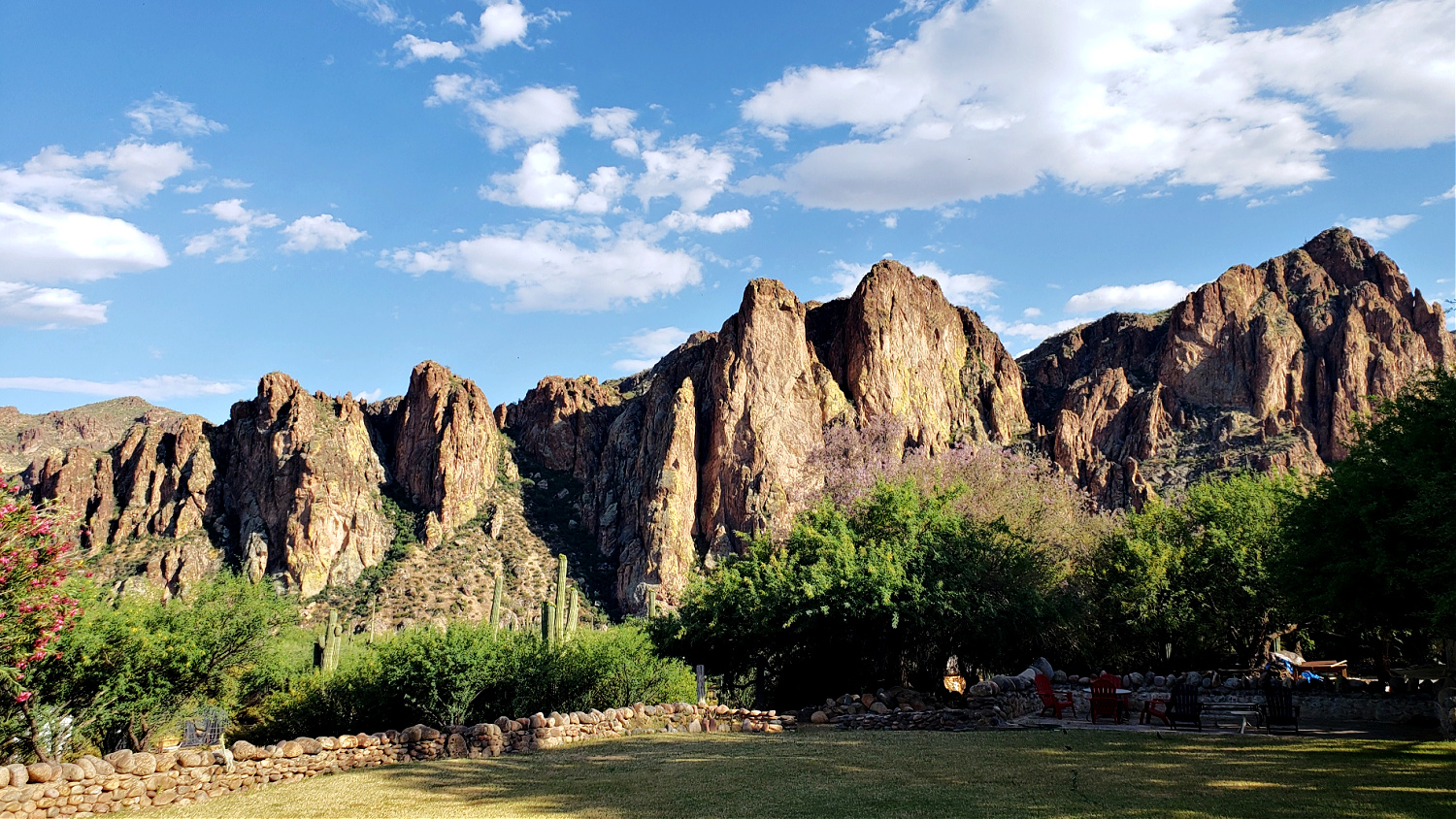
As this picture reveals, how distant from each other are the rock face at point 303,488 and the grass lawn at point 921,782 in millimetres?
84162

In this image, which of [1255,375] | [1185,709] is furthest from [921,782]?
[1255,375]

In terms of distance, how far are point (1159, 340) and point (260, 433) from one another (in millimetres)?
120394

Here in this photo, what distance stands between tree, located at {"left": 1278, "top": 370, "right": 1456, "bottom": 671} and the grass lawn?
237cm

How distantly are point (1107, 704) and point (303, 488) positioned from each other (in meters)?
93.6

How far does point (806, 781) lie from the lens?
38.8 ft

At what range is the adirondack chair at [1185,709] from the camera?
1632cm

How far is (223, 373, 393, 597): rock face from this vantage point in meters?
90.7

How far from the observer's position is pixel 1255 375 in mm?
106625

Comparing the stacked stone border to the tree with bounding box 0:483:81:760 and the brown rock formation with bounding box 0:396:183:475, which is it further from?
the brown rock formation with bounding box 0:396:183:475

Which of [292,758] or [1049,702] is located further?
[1049,702]

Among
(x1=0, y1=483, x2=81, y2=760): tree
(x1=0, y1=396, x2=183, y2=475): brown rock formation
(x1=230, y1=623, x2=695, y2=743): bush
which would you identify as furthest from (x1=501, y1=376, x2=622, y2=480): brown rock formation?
(x1=0, y1=483, x2=81, y2=760): tree

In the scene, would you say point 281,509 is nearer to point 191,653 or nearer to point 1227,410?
point 191,653

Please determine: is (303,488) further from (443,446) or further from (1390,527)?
(1390,527)

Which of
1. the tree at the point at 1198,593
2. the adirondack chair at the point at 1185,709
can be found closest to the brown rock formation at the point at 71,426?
the tree at the point at 1198,593
